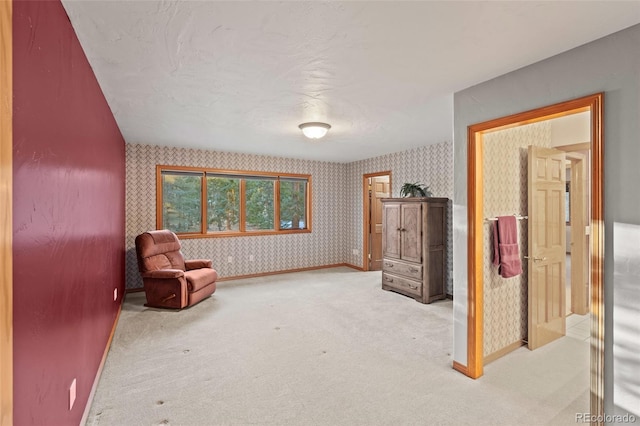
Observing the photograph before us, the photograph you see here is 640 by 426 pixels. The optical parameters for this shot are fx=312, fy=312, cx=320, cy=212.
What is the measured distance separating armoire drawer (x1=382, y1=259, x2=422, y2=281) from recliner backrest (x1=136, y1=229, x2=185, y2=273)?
3.29 metres

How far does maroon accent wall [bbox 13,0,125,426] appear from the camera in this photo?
112 centimetres

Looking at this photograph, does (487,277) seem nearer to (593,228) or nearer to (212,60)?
(593,228)

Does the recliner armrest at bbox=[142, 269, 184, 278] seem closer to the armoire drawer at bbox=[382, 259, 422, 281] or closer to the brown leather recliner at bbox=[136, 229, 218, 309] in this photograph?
the brown leather recliner at bbox=[136, 229, 218, 309]

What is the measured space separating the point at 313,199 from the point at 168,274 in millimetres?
3460

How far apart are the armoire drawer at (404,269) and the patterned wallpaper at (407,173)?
56 centimetres

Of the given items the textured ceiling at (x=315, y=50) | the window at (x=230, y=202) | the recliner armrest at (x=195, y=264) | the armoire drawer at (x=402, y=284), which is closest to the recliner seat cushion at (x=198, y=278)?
the recliner armrest at (x=195, y=264)

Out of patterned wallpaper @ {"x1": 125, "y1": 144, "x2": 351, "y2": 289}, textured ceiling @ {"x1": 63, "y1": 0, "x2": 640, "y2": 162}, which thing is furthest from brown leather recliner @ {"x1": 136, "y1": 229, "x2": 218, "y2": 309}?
textured ceiling @ {"x1": 63, "y1": 0, "x2": 640, "y2": 162}

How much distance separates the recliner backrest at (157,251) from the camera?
4336 mm

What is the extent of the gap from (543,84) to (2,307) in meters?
2.97

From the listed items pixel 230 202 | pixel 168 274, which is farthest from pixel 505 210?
pixel 230 202

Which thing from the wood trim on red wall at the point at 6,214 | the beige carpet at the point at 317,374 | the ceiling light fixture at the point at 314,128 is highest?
the ceiling light fixture at the point at 314,128

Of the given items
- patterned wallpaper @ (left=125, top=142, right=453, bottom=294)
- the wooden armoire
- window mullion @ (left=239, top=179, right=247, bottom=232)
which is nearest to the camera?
the wooden armoire

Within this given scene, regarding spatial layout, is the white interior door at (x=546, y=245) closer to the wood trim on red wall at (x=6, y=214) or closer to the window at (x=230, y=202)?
the wood trim on red wall at (x=6, y=214)

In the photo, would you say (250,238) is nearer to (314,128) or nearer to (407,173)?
(314,128)
